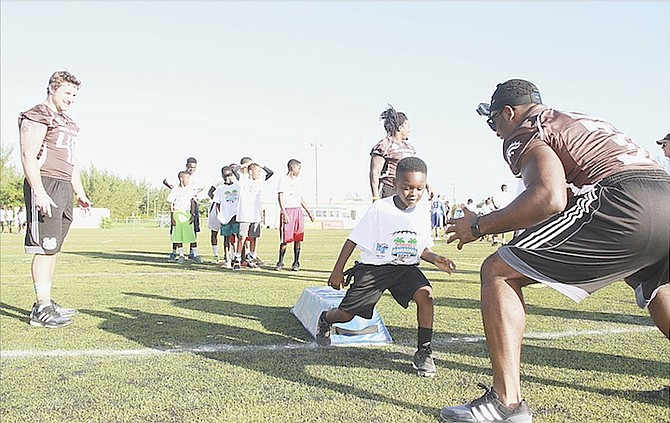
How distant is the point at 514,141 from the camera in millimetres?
3264

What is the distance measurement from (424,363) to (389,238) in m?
0.98

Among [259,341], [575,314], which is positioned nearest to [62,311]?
[259,341]

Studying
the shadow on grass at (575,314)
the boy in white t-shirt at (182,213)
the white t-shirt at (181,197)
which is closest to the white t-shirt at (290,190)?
the boy in white t-shirt at (182,213)

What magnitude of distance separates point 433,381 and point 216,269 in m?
8.36

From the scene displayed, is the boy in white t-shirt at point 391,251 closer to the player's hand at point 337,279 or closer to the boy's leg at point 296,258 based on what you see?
the player's hand at point 337,279

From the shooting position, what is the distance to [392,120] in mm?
7766

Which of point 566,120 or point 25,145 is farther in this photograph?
point 25,145

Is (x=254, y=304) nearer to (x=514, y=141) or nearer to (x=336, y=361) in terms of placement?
(x=336, y=361)

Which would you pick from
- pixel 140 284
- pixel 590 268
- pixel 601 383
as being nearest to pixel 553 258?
pixel 590 268

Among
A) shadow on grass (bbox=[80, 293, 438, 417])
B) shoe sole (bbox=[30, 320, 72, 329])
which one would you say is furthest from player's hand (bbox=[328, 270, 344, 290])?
shoe sole (bbox=[30, 320, 72, 329])

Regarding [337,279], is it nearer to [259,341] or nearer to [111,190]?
[259,341]

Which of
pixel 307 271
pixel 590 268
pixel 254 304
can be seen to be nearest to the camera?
pixel 590 268

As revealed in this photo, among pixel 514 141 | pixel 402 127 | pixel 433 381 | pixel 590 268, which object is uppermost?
pixel 402 127

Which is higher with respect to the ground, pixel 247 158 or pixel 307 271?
pixel 247 158
